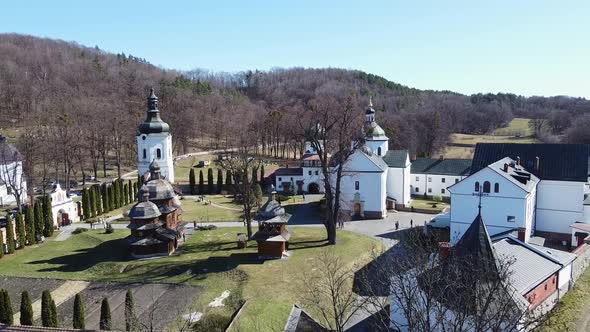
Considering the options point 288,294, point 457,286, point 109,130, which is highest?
point 109,130

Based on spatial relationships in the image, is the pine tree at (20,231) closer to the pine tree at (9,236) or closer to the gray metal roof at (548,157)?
the pine tree at (9,236)

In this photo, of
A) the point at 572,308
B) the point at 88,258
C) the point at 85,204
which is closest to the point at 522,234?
the point at 572,308

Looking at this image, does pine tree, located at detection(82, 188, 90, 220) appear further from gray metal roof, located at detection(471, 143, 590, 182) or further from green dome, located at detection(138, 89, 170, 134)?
gray metal roof, located at detection(471, 143, 590, 182)

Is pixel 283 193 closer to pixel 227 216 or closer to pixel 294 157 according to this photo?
pixel 227 216

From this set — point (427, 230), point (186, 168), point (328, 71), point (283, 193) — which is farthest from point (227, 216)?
point (328, 71)

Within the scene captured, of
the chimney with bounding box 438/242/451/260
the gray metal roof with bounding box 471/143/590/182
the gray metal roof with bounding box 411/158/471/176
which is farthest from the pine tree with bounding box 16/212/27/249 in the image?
the gray metal roof with bounding box 411/158/471/176

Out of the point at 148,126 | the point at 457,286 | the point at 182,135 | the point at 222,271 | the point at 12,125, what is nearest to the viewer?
the point at 457,286
